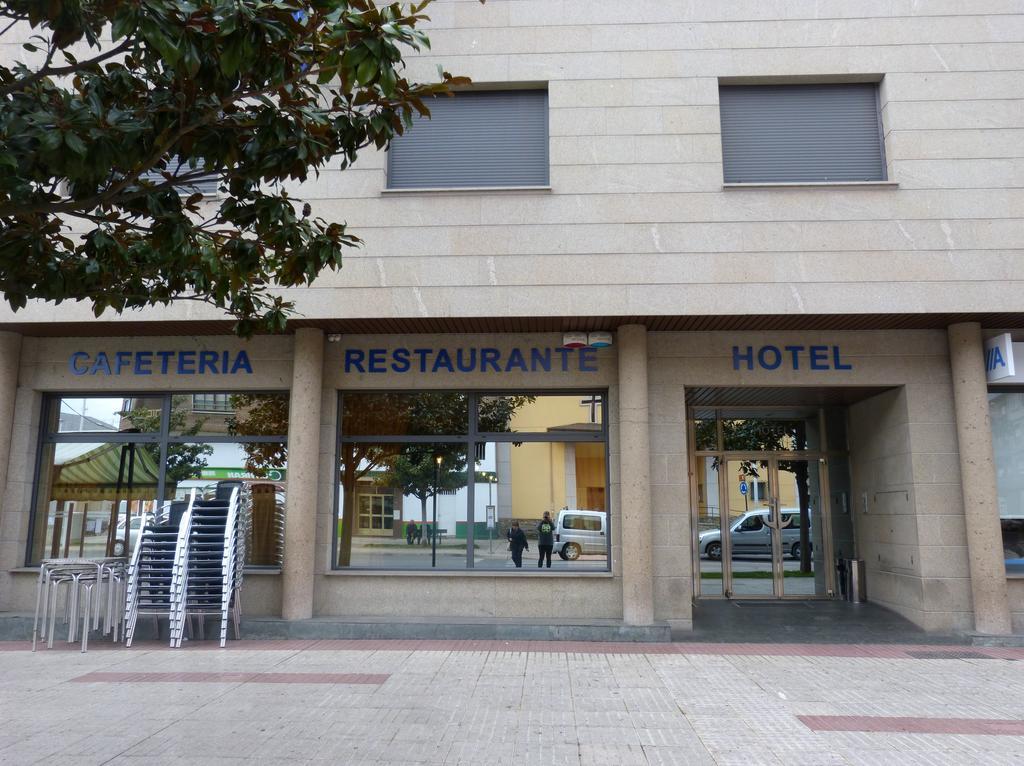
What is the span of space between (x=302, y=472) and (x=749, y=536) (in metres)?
6.93

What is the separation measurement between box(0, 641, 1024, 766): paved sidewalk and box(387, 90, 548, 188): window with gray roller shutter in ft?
19.4

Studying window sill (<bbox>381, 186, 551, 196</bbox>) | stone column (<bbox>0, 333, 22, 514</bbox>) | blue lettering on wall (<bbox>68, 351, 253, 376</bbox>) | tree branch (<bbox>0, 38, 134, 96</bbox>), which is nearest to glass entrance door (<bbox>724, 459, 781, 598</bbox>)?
window sill (<bbox>381, 186, 551, 196</bbox>)

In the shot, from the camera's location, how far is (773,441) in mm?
13219

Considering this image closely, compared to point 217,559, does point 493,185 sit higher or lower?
higher

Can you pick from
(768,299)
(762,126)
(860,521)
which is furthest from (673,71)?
(860,521)

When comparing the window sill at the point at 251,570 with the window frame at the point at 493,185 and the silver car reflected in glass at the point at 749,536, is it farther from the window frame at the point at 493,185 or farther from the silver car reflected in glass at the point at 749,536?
the silver car reflected in glass at the point at 749,536

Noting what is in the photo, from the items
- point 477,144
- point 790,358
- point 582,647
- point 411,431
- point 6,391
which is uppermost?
Answer: point 477,144

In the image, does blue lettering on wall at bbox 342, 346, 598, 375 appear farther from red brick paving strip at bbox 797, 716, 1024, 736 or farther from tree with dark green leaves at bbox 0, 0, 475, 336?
red brick paving strip at bbox 797, 716, 1024, 736

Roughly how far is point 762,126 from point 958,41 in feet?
8.52


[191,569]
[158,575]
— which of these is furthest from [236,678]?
[158,575]

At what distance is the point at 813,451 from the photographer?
12.9 metres

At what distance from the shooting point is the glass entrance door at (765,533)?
12.8m

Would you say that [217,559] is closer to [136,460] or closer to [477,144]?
[136,460]

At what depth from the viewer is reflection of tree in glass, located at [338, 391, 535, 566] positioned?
11.0 metres
